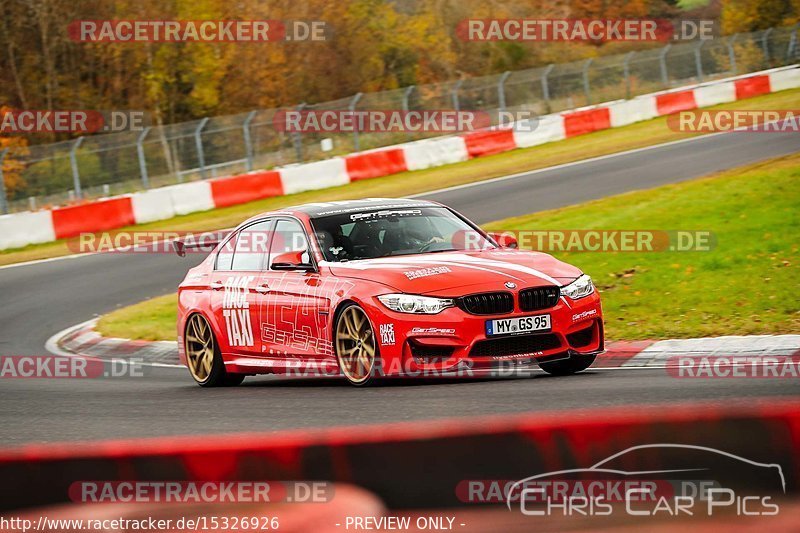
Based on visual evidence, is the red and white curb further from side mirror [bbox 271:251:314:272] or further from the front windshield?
side mirror [bbox 271:251:314:272]

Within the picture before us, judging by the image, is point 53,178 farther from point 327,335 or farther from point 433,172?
point 327,335

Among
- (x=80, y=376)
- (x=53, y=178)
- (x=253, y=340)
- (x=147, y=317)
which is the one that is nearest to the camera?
(x=253, y=340)

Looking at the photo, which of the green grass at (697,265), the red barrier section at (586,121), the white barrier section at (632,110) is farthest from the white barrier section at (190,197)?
the white barrier section at (632,110)

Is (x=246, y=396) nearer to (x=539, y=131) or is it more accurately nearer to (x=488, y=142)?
(x=488, y=142)

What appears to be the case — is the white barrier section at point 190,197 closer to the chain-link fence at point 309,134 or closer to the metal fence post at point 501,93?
the chain-link fence at point 309,134

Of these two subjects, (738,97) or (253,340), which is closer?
(253,340)

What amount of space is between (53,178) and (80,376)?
1675 centimetres

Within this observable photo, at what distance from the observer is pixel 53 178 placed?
1113 inches

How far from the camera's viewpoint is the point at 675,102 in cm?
3600

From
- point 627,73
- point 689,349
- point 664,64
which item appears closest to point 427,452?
point 689,349

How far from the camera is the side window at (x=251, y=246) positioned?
10844mm

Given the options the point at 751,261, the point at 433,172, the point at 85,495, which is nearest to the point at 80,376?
the point at 751,261

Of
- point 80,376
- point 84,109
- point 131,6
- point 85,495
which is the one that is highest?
point 131,6

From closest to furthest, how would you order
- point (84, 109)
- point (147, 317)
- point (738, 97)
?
point (147, 317), point (738, 97), point (84, 109)
